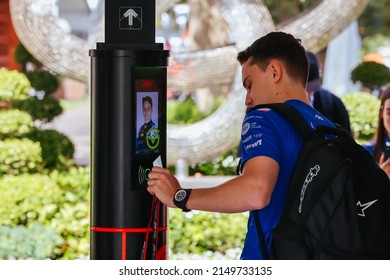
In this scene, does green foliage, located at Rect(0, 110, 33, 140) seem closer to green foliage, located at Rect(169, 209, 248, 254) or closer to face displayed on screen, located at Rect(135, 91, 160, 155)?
green foliage, located at Rect(169, 209, 248, 254)

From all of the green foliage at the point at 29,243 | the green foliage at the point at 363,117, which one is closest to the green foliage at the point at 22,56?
the green foliage at the point at 363,117

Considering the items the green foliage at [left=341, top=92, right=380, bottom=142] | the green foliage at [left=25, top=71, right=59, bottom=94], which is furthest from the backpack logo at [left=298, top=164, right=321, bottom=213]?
the green foliage at [left=341, top=92, right=380, bottom=142]

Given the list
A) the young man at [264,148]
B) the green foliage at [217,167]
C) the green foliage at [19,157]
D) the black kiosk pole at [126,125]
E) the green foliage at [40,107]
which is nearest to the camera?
the young man at [264,148]

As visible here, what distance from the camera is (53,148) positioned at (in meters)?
10.2

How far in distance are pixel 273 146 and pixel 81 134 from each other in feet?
56.7

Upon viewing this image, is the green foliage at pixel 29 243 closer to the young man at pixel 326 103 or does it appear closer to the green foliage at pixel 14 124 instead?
the young man at pixel 326 103

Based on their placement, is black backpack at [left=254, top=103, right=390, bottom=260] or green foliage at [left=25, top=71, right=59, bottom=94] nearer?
black backpack at [left=254, top=103, right=390, bottom=260]

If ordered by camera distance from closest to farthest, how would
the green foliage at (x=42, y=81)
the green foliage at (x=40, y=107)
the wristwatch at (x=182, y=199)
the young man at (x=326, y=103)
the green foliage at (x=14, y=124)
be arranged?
the wristwatch at (x=182, y=199)
the young man at (x=326, y=103)
the green foliage at (x=14, y=124)
the green foliage at (x=40, y=107)
the green foliage at (x=42, y=81)

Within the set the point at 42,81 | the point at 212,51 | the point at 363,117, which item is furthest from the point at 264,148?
the point at 363,117

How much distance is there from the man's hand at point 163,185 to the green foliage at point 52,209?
13.2 ft

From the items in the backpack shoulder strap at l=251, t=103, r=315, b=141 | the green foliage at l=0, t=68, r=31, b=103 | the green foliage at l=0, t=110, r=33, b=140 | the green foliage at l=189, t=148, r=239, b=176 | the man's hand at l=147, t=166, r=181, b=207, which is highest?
the green foliage at l=0, t=68, r=31, b=103

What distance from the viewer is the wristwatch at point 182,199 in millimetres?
3328

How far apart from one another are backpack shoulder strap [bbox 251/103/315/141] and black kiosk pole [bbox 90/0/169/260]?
0.80 metres

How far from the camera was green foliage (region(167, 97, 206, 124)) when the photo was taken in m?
13.6
